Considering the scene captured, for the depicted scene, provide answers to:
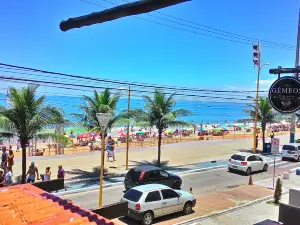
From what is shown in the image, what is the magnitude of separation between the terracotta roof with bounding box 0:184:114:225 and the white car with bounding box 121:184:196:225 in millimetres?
5954

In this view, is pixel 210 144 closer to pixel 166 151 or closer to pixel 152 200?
pixel 166 151

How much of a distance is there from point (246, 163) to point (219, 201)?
282 inches

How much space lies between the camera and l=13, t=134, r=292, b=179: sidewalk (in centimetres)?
2138

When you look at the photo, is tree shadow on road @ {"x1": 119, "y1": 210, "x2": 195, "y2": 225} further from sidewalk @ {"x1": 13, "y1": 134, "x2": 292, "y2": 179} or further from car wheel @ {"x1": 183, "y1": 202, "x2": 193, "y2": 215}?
sidewalk @ {"x1": 13, "y1": 134, "x2": 292, "y2": 179}

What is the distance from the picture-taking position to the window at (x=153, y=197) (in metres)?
12.6

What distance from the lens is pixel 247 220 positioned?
13133mm

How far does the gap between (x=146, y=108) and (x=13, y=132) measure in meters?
9.87

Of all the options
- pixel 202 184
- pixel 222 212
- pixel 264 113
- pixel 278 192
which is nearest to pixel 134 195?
pixel 222 212

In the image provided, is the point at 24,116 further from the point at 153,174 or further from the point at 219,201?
the point at 219,201

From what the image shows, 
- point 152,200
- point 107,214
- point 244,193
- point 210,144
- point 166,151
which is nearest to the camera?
point 107,214

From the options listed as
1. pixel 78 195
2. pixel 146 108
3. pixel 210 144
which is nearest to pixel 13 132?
pixel 78 195

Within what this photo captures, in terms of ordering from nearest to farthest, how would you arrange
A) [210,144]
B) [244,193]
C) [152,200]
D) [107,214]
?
[107,214], [152,200], [244,193], [210,144]

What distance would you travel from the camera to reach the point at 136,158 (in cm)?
2692

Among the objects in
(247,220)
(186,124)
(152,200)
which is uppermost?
(186,124)
